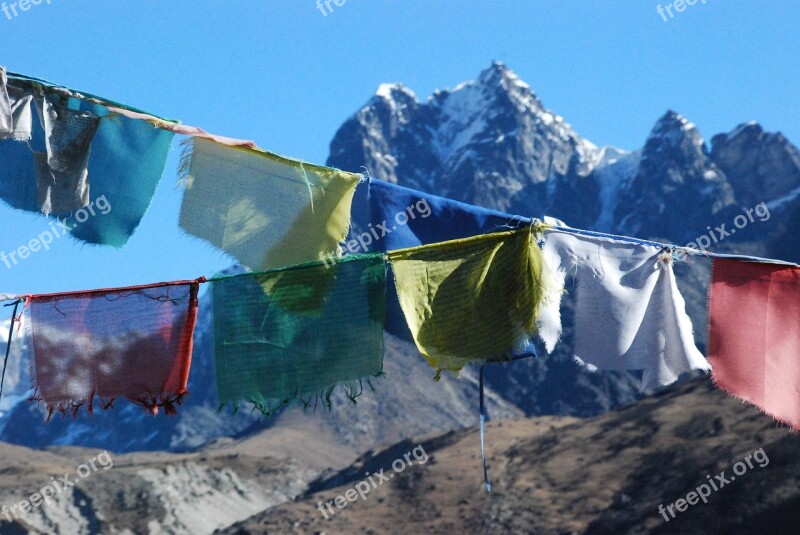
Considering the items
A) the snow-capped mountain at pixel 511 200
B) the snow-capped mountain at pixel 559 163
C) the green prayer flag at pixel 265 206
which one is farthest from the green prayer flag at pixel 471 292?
the snow-capped mountain at pixel 559 163

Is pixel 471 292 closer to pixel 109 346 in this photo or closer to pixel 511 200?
pixel 109 346

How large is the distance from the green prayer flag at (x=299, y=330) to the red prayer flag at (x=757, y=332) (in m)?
2.47

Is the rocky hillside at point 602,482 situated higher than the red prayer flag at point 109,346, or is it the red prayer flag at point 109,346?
the red prayer flag at point 109,346

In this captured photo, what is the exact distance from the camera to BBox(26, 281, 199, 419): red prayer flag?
7688mm

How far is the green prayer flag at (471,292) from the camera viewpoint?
751 centimetres

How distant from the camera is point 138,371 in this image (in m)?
7.71

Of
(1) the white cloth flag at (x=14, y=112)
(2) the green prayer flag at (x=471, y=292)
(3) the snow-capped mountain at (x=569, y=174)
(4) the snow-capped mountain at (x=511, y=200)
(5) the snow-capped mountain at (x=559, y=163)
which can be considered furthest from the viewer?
(5) the snow-capped mountain at (x=559, y=163)

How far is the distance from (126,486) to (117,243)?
5211 centimetres

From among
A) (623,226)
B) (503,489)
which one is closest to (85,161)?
(503,489)

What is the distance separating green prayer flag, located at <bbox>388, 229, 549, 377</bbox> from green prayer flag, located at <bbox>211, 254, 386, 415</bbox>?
263mm

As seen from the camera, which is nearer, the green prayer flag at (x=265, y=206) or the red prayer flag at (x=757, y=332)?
the green prayer flag at (x=265, y=206)

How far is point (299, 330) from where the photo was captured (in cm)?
764

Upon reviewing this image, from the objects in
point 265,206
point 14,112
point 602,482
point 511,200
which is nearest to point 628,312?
point 265,206

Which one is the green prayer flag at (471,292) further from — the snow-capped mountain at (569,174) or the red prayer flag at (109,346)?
the snow-capped mountain at (569,174)
